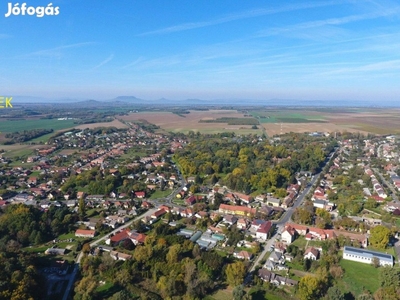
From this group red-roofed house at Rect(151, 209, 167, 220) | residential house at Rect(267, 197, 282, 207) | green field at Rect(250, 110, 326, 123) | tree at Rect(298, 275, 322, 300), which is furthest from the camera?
green field at Rect(250, 110, 326, 123)

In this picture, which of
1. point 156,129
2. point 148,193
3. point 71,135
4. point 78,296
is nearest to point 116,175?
point 148,193

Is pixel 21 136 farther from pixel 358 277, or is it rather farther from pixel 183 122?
pixel 358 277

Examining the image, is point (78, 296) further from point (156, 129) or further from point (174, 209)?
point (156, 129)

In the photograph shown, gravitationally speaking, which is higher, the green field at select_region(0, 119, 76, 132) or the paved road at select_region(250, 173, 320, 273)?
the green field at select_region(0, 119, 76, 132)

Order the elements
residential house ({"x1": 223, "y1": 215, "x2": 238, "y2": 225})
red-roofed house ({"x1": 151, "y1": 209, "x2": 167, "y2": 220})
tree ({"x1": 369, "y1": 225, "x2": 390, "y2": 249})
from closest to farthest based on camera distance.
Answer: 1. tree ({"x1": 369, "y1": 225, "x2": 390, "y2": 249})
2. residential house ({"x1": 223, "y1": 215, "x2": 238, "y2": 225})
3. red-roofed house ({"x1": 151, "y1": 209, "x2": 167, "y2": 220})

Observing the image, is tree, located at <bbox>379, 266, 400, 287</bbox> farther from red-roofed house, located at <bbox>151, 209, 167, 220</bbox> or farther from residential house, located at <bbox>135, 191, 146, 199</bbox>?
residential house, located at <bbox>135, 191, 146, 199</bbox>

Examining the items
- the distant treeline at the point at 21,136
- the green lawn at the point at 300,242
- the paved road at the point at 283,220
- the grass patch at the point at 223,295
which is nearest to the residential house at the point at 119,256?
the grass patch at the point at 223,295

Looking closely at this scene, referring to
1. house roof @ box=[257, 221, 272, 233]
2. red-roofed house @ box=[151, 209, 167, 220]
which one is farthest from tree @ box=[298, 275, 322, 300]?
red-roofed house @ box=[151, 209, 167, 220]
